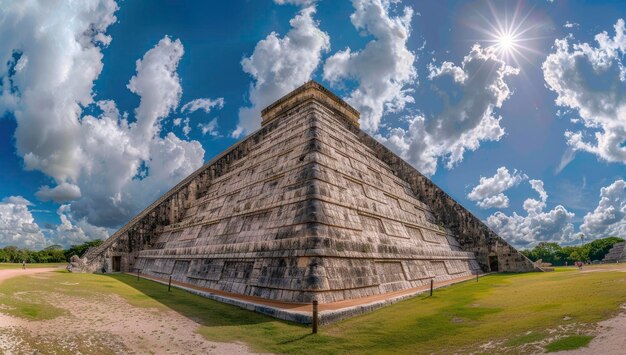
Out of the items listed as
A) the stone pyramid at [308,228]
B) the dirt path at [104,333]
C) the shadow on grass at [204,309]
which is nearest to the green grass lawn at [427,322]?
the shadow on grass at [204,309]

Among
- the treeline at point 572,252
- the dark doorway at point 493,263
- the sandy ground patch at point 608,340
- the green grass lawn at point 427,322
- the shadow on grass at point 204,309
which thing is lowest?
the treeline at point 572,252

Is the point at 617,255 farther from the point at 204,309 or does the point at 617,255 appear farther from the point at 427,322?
the point at 204,309

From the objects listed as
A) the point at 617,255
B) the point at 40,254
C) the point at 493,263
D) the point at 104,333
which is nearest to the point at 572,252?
the point at 617,255

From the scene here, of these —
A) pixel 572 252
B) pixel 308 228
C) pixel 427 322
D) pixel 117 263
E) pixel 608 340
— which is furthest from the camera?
pixel 572 252

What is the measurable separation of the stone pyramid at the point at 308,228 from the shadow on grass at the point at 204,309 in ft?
4.33

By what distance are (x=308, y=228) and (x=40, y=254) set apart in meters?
73.5

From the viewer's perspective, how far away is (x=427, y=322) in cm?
953

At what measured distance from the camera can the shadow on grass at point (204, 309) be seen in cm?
1039

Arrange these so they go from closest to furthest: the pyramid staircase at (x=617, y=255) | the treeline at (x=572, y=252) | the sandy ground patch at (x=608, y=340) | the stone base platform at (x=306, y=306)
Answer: the sandy ground patch at (x=608, y=340), the stone base platform at (x=306, y=306), the pyramid staircase at (x=617, y=255), the treeline at (x=572, y=252)

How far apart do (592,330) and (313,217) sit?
9.07 metres

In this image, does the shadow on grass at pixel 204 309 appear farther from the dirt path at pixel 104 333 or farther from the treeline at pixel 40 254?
the treeline at pixel 40 254

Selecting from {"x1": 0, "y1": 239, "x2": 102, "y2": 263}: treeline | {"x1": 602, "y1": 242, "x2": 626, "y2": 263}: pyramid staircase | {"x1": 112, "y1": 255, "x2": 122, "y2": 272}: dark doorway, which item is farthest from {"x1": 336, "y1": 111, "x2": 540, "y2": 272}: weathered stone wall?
{"x1": 0, "y1": 239, "x2": 102, "y2": 263}: treeline

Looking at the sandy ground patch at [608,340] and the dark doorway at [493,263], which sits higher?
the sandy ground patch at [608,340]

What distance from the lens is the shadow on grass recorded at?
34.1 feet
